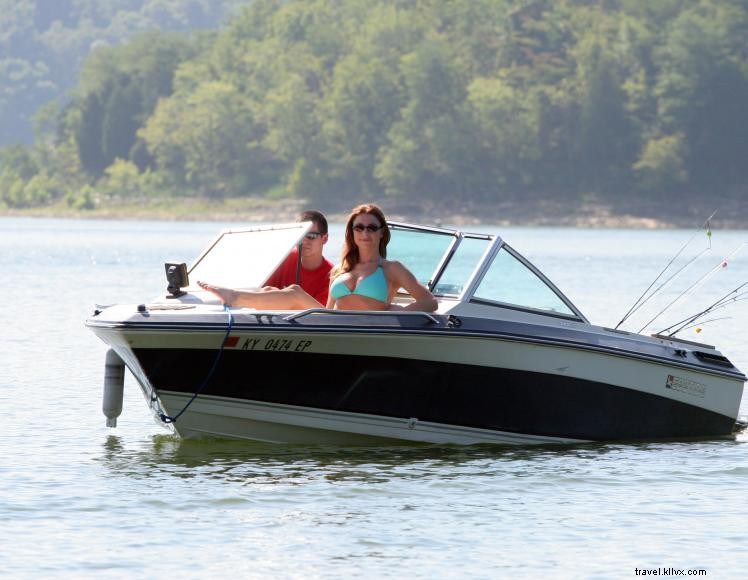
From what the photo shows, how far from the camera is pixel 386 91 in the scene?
116500 mm

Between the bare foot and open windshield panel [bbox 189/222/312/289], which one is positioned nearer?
the bare foot

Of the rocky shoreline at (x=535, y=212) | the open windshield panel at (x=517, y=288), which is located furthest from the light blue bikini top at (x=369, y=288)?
the rocky shoreline at (x=535, y=212)

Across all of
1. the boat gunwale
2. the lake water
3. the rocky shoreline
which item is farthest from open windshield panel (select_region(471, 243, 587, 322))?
the rocky shoreline

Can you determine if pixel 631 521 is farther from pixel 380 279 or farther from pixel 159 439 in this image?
pixel 159 439

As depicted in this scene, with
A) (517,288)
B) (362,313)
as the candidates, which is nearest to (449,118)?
(517,288)

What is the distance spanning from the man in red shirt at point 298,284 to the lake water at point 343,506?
3.66 feet

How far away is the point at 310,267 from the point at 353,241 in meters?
0.80

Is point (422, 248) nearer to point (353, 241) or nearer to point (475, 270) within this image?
point (475, 270)

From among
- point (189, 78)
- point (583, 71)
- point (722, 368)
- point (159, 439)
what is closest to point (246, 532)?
point (159, 439)

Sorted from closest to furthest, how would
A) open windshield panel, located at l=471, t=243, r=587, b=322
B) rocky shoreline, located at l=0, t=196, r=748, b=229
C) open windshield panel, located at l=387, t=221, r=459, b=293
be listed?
1. open windshield panel, located at l=471, t=243, r=587, b=322
2. open windshield panel, located at l=387, t=221, r=459, b=293
3. rocky shoreline, located at l=0, t=196, r=748, b=229

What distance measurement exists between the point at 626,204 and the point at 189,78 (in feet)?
142

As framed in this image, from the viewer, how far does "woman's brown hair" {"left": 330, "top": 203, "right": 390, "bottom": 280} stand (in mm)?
11008

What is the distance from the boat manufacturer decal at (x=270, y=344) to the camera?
10773 millimetres

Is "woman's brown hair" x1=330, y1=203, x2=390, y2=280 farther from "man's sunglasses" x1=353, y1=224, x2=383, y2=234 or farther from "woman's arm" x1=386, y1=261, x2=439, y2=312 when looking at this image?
"woman's arm" x1=386, y1=261, x2=439, y2=312
